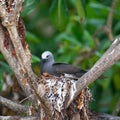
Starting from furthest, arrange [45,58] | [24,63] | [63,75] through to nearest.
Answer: [45,58]
[63,75]
[24,63]

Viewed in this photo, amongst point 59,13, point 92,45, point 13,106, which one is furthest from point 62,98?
point 92,45

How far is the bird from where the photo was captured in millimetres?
5256

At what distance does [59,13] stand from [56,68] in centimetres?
67

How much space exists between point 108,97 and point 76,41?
0.96 metres

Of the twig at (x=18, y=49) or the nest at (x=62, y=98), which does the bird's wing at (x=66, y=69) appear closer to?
the nest at (x=62, y=98)

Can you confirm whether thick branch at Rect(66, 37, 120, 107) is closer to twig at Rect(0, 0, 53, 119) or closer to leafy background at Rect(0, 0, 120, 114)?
twig at Rect(0, 0, 53, 119)

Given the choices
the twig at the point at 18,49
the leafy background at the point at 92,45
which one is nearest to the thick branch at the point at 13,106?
the twig at the point at 18,49

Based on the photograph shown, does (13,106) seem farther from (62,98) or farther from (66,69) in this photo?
(66,69)

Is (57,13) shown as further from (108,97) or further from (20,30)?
(108,97)

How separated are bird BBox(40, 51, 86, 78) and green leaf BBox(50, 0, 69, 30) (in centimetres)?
39

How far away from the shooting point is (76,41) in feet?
25.4

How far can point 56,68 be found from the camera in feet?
18.1

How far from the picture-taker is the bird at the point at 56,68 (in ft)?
17.2

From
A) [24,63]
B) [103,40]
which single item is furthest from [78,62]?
[24,63]
